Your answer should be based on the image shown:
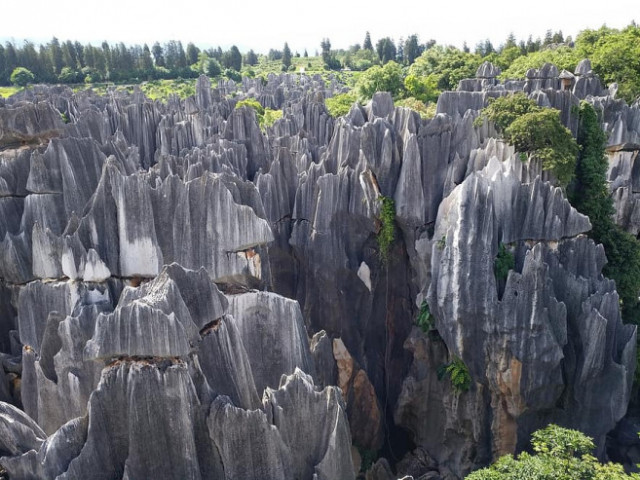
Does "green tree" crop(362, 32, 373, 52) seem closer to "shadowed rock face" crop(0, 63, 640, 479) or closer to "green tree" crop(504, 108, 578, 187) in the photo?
"shadowed rock face" crop(0, 63, 640, 479)

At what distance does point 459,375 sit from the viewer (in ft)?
60.7

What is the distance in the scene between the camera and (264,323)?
13.8 metres

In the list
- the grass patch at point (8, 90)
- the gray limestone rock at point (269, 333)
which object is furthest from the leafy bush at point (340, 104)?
the grass patch at point (8, 90)

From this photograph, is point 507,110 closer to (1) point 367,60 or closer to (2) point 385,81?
(2) point 385,81

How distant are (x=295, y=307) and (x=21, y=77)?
92.2 m

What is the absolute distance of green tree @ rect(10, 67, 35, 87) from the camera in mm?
Answer: 88250

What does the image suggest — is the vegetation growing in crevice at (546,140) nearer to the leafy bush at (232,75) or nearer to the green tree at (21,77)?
the green tree at (21,77)

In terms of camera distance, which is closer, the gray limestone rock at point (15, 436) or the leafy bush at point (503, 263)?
the gray limestone rock at point (15, 436)

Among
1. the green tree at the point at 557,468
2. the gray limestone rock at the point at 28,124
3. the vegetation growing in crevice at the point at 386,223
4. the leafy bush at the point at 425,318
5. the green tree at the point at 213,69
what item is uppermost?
the green tree at the point at 213,69

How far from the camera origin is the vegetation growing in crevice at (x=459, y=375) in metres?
18.5

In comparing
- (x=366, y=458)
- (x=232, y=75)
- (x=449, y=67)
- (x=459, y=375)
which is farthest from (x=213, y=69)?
(x=459, y=375)

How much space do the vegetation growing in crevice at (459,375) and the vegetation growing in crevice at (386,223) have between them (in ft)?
17.0

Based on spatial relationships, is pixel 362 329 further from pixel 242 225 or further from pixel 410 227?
pixel 242 225

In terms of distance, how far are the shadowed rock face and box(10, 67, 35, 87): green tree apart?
72297 millimetres
